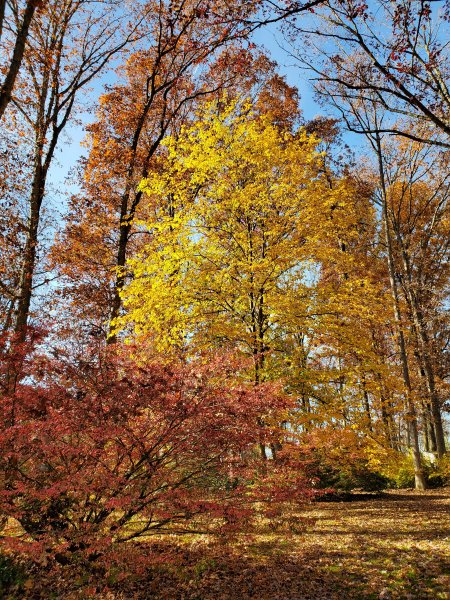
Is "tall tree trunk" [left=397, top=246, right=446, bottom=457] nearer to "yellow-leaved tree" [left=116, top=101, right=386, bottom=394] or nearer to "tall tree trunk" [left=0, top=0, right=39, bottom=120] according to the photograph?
"yellow-leaved tree" [left=116, top=101, right=386, bottom=394]

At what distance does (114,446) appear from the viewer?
4945 mm

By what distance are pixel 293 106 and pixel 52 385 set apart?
604 inches

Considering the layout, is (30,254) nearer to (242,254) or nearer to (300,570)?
(242,254)

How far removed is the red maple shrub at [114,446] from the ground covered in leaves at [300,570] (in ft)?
2.37

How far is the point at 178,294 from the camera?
8.62m

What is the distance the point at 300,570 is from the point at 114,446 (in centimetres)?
328

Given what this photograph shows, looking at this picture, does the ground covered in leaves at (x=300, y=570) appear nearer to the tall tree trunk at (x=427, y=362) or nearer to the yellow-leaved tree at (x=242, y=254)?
the yellow-leaved tree at (x=242, y=254)

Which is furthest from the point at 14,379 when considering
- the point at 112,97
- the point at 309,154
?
the point at 112,97

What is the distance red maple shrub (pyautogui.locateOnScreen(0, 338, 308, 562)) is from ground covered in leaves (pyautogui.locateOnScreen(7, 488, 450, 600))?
72 centimetres

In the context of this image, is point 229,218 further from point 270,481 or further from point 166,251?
point 270,481

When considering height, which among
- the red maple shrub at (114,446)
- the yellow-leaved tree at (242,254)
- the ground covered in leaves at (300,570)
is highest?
the yellow-leaved tree at (242,254)

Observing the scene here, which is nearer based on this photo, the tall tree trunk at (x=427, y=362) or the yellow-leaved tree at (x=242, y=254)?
the yellow-leaved tree at (x=242, y=254)

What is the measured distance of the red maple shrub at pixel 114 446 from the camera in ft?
15.4

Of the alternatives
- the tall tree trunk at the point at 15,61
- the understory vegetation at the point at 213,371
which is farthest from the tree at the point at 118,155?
Answer: the tall tree trunk at the point at 15,61
